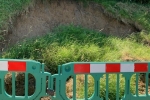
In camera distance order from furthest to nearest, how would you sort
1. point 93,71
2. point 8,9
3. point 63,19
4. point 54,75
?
point 63,19
point 8,9
point 93,71
point 54,75

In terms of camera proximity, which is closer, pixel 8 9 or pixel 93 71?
pixel 93 71

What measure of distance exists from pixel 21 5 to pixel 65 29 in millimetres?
1147

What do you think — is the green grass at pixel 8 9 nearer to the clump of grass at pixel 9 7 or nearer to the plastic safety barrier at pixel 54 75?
the clump of grass at pixel 9 7

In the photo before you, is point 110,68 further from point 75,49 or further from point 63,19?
point 63,19

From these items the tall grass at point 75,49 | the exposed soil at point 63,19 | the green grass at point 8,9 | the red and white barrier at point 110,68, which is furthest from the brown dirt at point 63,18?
the red and white barrier at point 110,68

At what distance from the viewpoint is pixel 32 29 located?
801 centimetres

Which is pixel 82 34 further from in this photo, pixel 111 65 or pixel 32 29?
pixel 111 65

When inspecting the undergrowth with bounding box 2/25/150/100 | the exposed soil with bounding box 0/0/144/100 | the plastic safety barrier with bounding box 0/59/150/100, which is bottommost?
the plastic safety barrier with bounding box 0/59/150/100

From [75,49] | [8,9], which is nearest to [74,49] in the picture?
[75,49]

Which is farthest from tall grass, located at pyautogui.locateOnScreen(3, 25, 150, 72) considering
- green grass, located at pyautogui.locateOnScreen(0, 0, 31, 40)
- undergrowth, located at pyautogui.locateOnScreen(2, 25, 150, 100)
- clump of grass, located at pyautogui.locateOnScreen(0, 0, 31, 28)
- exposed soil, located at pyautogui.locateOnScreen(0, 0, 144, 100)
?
clump of grass, located at pyautogui.locateOnScreen(0, 0, 31, 28)

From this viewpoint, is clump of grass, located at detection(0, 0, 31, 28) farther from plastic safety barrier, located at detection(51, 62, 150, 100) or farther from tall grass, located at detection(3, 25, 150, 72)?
plastic safety barrier, located at detection(51, 62, 150, 100)

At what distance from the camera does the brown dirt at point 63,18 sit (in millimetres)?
8016

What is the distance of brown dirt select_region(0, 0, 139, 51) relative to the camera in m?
8.02

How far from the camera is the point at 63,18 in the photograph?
342 inches
